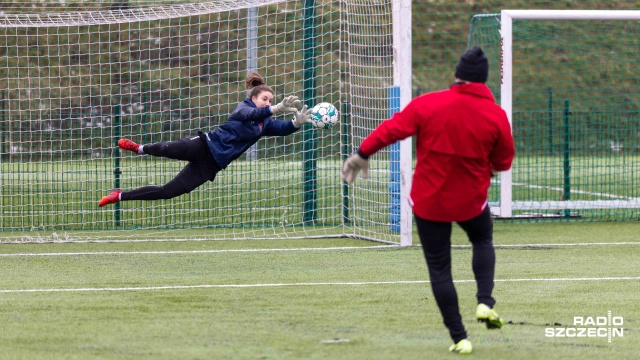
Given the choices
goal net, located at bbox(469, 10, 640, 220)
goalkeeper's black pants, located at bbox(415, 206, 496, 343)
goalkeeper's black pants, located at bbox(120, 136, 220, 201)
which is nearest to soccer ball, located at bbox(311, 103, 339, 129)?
goalkeeper's black pants, located at bbox(120, 136, 220, 201)

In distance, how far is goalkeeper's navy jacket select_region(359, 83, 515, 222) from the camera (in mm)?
6191

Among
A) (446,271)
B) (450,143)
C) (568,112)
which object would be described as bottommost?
(446,271)

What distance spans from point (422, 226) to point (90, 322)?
8.24ft

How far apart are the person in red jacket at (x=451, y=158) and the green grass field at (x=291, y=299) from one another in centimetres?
41

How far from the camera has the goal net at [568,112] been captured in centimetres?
1373

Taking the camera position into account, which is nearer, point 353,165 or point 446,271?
point 353,165

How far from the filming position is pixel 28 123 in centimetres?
1462

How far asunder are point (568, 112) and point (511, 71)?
7.60 ft

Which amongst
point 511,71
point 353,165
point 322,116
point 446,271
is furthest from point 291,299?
point 511,71

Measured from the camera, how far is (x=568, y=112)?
50.0ft

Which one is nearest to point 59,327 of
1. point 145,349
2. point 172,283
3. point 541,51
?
point 145,349

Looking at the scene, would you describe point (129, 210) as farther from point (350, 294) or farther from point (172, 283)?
point (350, 294)

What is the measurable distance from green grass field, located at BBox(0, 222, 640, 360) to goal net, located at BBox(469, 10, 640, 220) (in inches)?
88.4

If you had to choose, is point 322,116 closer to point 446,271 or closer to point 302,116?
point 302,116
